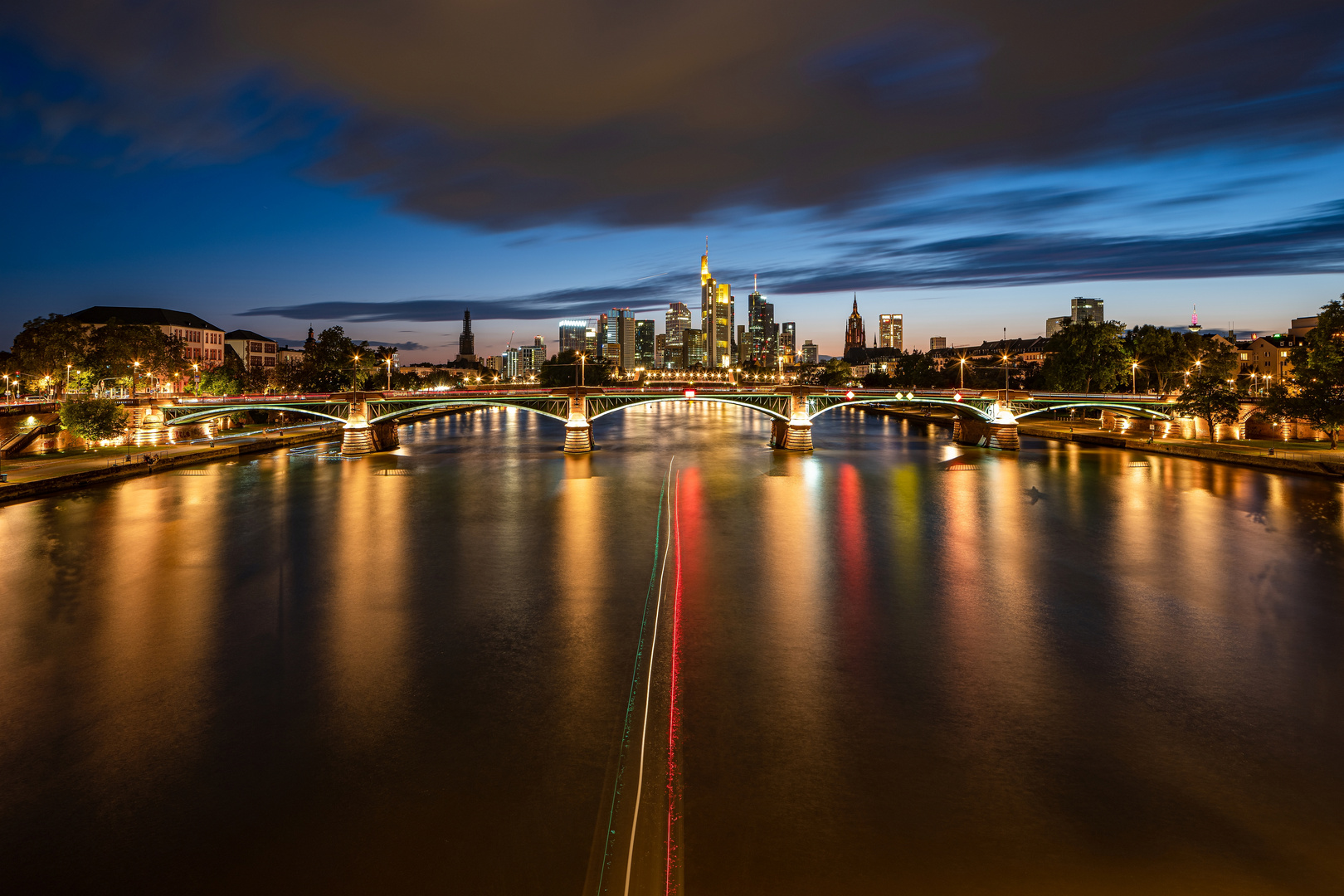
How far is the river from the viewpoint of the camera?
967 centimetres

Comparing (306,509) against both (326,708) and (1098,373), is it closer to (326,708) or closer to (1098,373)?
(326,708)

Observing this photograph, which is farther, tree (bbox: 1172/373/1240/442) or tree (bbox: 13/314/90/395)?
tree (bbox: 13/314/90/395)

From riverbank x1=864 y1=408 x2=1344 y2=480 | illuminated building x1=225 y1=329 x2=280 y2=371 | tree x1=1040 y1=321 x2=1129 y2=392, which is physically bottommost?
riverbank x1=864 y1=408 x2=1344 y2=480

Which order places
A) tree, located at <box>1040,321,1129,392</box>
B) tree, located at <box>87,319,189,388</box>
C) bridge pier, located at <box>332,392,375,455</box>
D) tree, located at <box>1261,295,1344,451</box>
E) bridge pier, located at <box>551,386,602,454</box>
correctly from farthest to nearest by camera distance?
tree, located at <box>1040,321,1129,392</box>, tree, located at <box>87,319,189,388</box>, bridge pier, located at <box>551,386,602,454</box>, bridge pier, located at <box>332,392,375,455</box>, tree, located at <box>1261,295,1344,451</box>

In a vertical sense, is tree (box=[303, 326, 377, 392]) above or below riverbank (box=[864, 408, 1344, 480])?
above

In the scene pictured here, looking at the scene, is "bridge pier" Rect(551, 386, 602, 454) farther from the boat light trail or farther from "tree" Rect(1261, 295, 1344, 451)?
"tree" Rect(1261, 295, 1344, 451)

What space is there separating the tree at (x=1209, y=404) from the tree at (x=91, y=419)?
96519mm

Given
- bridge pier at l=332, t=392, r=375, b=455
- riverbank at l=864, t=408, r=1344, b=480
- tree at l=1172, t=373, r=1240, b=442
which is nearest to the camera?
riverbank at l=864, t=408, r=1344, b=480

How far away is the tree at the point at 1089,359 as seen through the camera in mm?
94188

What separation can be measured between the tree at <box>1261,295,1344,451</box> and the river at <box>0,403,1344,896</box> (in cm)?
2994

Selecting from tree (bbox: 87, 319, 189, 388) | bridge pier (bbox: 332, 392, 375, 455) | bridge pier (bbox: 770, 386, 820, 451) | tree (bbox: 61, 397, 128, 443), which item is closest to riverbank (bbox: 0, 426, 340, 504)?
tree (bbox: 61, 397, 128, 443)

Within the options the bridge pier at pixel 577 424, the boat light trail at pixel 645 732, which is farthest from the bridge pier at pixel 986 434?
the boat light trail at pixel 645 732

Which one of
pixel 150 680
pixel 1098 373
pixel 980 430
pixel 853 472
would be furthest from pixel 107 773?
pixel 1098 373

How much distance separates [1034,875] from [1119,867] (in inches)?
49.0
